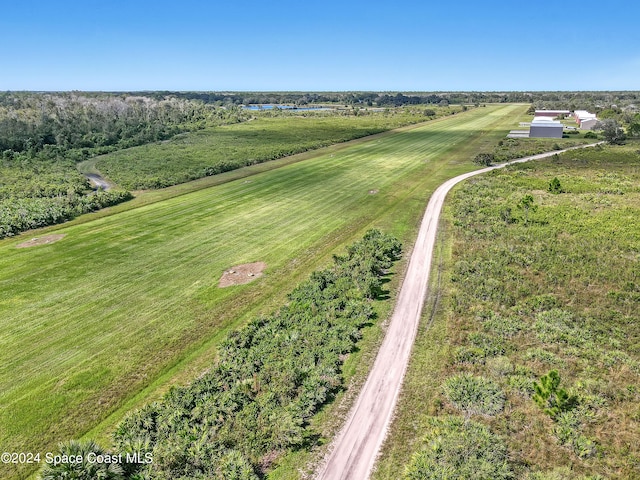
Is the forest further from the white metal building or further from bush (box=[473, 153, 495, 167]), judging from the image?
bush (box=[473, 153, 495, 167])

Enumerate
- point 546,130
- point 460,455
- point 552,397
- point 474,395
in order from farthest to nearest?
point 546,130, point 474,395, point 552,397, point 460,455

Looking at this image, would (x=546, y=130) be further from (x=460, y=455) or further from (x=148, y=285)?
(x=460, y=455)

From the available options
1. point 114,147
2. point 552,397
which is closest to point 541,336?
point 552,397

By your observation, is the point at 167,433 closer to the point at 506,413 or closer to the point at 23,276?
the point at 506,413

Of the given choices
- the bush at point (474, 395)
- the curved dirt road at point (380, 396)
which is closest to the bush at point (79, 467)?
the curved dirt road at point (380, 396)

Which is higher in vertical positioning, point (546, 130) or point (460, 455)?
point (546, 130)

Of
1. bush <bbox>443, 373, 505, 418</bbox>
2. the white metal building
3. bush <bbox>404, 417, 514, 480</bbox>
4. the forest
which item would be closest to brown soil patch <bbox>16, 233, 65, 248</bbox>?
the forest
